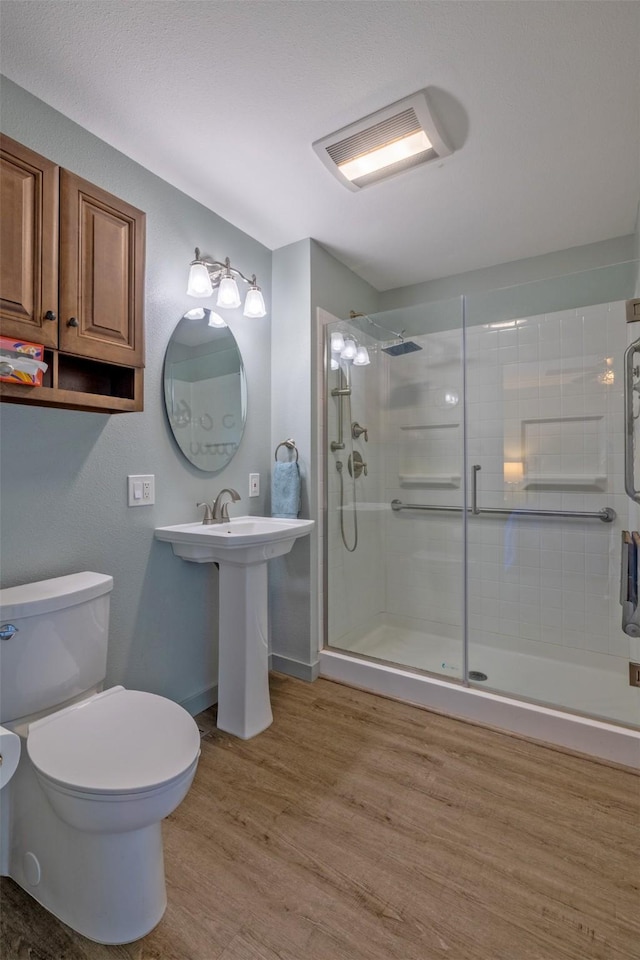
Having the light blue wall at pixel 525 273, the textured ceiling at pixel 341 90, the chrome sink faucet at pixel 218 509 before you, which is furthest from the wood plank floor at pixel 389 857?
the textured ceiling at pixel 341 90

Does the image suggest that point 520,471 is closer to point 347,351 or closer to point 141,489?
point 347,351

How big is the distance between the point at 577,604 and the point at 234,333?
2358 mm

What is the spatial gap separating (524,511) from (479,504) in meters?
0.25

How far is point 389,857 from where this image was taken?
133 cm

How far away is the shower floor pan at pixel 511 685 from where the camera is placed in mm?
1819

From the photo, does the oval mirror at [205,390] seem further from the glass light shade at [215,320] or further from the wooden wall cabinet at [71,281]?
the wooden wall cabinet at [71,281]

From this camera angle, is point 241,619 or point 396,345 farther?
point 396,345

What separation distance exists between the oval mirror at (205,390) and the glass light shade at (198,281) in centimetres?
13

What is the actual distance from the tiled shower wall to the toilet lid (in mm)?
1734

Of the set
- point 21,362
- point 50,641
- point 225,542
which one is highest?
point 21,362

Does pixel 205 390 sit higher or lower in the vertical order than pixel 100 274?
lower

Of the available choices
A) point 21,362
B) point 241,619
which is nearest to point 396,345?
point 241,619

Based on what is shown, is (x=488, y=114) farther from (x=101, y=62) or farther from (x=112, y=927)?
(x=112, y=927)

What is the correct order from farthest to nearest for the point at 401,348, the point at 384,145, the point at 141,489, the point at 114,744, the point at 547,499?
1. the point at 401,348
2. the point at 547,499
3. the point at 141,489
4. the point at 384,145
5. the point at 114,744
